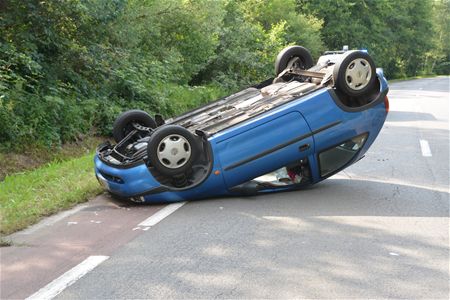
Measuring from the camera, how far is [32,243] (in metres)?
5.20

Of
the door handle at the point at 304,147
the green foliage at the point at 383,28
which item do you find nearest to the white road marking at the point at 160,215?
the door handle at the point at 304,147

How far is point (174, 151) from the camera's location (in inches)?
258

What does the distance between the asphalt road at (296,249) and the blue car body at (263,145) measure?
0.27m

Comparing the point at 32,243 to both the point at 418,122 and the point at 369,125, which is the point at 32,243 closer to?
the point at 369,125

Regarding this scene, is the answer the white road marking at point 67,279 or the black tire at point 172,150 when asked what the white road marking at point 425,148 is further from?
the white road marking at point 67,279

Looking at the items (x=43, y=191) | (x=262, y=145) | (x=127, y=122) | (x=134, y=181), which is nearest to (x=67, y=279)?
(x=134, y=181)

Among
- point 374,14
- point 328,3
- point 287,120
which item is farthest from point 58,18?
point 374,14

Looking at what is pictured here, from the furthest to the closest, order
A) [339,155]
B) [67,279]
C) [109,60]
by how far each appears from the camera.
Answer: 1. [109,60]
2. [339,155]
3. [67,279]

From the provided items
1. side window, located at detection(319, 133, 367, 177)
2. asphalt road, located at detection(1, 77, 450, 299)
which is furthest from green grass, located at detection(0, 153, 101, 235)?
side window, located at detection(319, 133, 367, 177)

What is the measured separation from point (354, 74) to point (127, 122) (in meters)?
3.17

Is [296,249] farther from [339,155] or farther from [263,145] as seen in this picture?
[339,155]

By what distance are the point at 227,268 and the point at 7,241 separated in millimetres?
2009

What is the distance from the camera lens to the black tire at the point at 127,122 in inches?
318

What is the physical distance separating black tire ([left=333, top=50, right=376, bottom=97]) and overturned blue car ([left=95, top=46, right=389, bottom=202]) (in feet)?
0.04
